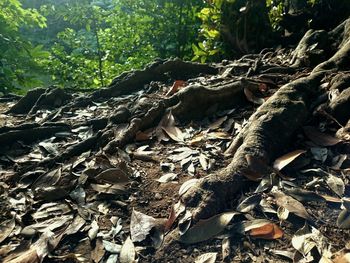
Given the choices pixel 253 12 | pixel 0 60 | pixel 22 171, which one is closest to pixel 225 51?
pixel 253 12

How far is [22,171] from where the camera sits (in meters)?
3.11

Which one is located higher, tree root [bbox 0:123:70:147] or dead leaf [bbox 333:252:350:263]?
dead leaf [bbox 333:252:350:263]

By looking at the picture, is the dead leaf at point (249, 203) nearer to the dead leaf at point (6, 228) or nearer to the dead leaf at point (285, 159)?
the dead leaf at point (285, 159)

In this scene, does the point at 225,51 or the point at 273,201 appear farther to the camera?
the point at 225,51

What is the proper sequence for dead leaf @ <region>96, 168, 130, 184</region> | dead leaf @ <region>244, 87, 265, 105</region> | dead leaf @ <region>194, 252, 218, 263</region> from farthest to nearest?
dead leaf @ <region>244, 87, 265, 105</region>
dead leaf @ <region>96, 168, 130, 184</region>
dead leaf @ <region>194, 252, 218, 263</region>

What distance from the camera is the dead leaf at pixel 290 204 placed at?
7.38 ft

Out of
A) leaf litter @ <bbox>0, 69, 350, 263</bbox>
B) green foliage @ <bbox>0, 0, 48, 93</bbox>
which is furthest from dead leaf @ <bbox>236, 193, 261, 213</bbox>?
green foliage @ <bbox>0, 0, 48, 93</bbox>

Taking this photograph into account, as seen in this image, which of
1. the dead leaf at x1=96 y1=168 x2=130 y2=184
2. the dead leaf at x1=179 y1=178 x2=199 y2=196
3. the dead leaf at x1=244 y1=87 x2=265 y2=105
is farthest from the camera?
the dead leaf at x1=244 y1=87 x2=265 y2=105

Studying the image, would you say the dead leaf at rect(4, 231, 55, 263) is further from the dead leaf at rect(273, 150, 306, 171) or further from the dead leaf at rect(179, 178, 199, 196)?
the dead leaf at rect(273, 150, 306, 171)

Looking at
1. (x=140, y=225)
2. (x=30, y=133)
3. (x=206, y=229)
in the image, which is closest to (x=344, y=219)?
(x=206, y=229)

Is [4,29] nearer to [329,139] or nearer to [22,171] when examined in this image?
[22,171]

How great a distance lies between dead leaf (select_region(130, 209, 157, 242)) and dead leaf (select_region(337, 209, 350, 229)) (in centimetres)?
105

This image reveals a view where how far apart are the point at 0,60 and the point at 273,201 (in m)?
7.62

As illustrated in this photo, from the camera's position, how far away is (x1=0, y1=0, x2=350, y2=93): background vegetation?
6.03m
